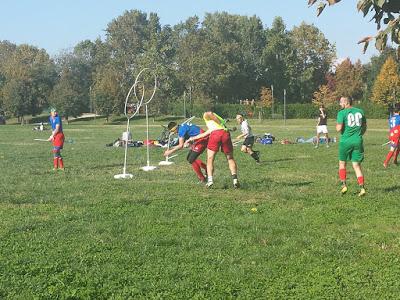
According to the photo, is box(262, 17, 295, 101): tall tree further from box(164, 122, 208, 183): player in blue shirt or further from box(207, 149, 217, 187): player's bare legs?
box(207, 149, 217, 187): player's bare legs

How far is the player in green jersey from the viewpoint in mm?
10344

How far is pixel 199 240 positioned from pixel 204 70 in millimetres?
76967

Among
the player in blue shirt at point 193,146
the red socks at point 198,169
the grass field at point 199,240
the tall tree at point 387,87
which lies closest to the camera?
the grass field at point 199,240

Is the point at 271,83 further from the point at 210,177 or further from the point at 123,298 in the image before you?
the point at 123,298

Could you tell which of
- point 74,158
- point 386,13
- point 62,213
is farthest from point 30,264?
point 74,158

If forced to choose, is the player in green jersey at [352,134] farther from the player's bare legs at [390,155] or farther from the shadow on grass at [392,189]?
the player's bare legs at [390,155]

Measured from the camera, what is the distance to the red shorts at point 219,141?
1178 cm

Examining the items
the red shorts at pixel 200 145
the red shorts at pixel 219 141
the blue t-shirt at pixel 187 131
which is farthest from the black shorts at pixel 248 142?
the red shorts at pixel 219 141

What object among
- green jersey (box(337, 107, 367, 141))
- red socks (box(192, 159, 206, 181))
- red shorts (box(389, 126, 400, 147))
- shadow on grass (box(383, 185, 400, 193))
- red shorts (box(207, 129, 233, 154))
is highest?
green jersey (box(337, 107, 367, 141))

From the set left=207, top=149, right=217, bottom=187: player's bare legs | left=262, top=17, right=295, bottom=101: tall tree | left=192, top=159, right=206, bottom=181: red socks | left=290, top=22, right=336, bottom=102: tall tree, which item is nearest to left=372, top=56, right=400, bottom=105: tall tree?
left=290, top=22, right=336, bottom=102: tall tree

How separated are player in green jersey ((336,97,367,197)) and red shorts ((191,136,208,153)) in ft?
10.8

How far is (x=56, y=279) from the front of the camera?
5.45m

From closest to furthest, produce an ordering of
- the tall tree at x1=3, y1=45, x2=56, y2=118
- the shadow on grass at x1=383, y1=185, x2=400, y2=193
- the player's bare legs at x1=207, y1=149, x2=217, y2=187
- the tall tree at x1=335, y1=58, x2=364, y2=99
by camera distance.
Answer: the shadow on grass at x1=383, y1=185, x2=400, y2=193 → the player's bare legs at x1=207, y1=149, x2=217, y2=187 → the tall tree at x1=3, y1=45, x2=56, y2=118 → the tall tree at x1=335, y1=58, x2=364, y2=99

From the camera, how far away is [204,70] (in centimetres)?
8288
